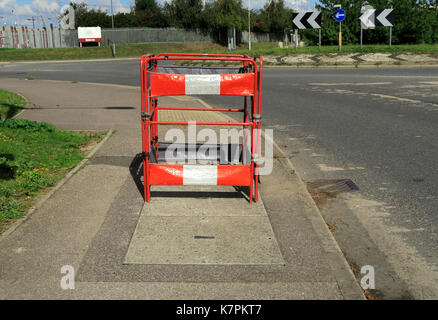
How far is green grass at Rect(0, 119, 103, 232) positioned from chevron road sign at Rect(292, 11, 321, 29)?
70.2 feet

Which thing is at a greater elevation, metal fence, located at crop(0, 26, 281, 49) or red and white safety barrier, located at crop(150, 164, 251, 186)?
metal fence, located at crop(0, 26, 281, 49)

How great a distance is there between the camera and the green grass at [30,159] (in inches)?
223

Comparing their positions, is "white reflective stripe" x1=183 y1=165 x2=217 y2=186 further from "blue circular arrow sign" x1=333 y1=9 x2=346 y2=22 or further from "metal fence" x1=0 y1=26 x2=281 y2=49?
"metal fence" x1=0 y1=26 x2=281 y2=49

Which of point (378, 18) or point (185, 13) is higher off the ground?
point (185, 13)

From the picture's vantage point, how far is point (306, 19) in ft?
92.3

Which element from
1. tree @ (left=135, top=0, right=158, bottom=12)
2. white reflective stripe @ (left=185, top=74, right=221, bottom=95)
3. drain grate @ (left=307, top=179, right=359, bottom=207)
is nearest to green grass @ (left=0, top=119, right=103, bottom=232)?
white reflective stripe @ (left=185, top=74, right=221, bottom=95)

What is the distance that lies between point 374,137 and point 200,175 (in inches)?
196

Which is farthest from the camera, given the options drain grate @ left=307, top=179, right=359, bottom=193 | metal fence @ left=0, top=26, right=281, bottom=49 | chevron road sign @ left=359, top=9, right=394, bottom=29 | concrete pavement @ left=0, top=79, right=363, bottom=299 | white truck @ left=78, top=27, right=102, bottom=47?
metal fence @ left=0, top=26, right=281, bottom=49

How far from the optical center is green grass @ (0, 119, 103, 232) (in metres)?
5.65

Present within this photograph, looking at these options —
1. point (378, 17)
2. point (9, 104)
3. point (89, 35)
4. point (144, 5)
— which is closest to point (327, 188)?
point (9, 104)

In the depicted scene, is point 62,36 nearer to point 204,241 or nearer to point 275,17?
point 275,17

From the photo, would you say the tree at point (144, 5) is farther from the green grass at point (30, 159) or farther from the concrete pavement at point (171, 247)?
the concrete pavement at point (171, 247)

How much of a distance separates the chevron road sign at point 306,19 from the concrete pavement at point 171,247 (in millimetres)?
22975

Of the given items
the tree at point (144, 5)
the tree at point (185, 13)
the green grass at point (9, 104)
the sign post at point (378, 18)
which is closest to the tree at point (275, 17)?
the tree at point (185, 13)
